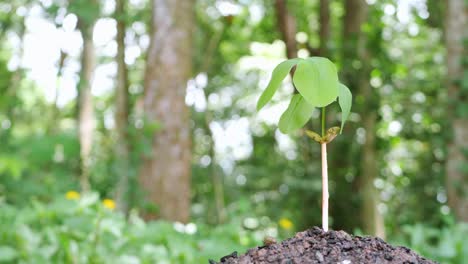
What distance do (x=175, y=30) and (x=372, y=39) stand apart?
12.1 feet

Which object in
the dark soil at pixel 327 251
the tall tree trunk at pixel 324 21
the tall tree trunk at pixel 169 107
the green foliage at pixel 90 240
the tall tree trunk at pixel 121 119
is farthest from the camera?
the tall tree trunk at pixel 324 21

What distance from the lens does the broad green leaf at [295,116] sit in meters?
1.66

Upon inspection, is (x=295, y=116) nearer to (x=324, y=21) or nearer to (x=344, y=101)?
(x=344, y=101)

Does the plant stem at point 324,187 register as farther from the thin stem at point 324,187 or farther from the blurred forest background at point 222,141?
the blurred forest background at point 222,141

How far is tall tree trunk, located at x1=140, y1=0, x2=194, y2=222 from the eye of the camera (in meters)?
5.85

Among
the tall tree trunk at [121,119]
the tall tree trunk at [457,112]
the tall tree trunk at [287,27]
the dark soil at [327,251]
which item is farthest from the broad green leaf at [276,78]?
the tall tree trunk at [287,27]

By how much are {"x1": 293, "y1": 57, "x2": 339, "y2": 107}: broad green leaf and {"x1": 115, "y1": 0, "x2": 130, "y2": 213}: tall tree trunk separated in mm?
4229

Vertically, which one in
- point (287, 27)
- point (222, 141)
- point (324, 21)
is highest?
point (324, 21)

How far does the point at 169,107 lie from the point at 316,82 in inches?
180

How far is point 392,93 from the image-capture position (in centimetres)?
888

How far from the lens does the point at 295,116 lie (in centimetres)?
167

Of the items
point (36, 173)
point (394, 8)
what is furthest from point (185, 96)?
point (394, 8)

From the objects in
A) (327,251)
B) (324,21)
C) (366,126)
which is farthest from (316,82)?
(324,21)

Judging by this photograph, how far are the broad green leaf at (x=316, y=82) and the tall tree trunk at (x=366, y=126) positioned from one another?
7.07 meters
